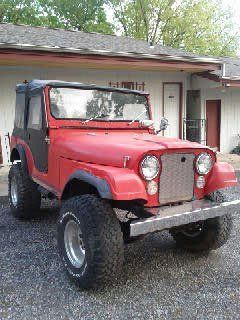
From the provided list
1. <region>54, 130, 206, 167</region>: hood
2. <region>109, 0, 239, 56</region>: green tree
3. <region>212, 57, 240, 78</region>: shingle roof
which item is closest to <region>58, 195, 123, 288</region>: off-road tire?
<region>54, 130, 206, 167</region>: hood

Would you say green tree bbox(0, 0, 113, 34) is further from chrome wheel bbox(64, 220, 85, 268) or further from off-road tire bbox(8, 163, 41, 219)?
chrome wheel bbox(64, 220, 85, 268)

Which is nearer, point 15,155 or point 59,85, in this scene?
point 59,85

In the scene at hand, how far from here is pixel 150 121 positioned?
5035 mm

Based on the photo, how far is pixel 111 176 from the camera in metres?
3.31

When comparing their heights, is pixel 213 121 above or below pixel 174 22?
below

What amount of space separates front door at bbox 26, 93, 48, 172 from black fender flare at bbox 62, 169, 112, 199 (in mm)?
1108

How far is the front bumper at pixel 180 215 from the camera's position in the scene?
325 centimetres

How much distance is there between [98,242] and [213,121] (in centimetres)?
1159

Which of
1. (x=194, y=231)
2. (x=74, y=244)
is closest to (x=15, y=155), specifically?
(x=74, y=244)

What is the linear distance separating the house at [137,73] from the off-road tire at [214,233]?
20.7ft

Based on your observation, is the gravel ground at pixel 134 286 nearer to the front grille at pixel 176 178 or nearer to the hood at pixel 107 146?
the front grille at pixel 176 178

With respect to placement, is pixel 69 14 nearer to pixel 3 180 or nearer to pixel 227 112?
pixel 227 112

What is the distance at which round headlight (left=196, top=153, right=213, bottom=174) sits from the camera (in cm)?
380

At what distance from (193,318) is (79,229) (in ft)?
4.22
